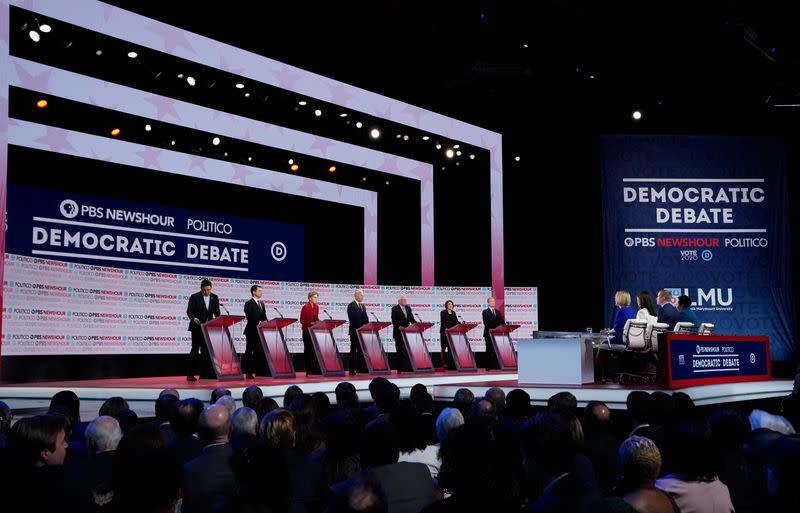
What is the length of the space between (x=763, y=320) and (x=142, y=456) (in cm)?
1444

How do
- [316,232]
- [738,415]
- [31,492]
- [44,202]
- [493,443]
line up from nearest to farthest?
[493,443] < [31,492] < [738,415] < [44,202] < [316,232]

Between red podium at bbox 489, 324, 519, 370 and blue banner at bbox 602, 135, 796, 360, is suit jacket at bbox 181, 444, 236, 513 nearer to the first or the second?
red podium at bbox 489, 324, 519, 370

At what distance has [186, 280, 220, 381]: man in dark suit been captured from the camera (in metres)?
10.1

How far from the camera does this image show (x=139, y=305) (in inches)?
450

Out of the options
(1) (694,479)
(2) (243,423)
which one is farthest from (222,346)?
(1) (694,479)

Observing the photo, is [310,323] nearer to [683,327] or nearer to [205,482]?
[683,327]

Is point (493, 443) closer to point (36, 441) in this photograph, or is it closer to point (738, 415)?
point (36, 441)

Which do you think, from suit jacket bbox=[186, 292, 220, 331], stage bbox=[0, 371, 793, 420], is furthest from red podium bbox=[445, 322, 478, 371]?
suit jacket bbox=[186, 292, 220, 331]

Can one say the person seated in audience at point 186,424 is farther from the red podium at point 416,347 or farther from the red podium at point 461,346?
the red podium at point 461,346

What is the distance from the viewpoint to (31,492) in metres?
1.96

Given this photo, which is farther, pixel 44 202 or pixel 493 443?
pixel 44 202

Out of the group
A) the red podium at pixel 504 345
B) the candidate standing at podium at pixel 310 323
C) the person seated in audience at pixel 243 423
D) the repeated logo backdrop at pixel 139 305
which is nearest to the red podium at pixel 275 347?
the candidate standing at podium at pixel 310 323

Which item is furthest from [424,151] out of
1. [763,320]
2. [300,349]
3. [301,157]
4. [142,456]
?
[142,456]

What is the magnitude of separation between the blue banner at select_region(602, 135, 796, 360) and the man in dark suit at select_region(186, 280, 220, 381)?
7682mm
